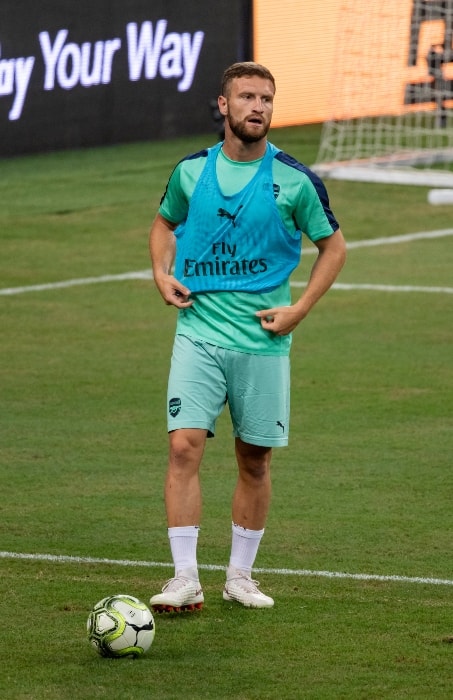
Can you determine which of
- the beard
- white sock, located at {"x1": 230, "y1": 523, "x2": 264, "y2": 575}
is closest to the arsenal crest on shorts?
white sock, located at {"x1": 230, "y1": 523, "x2": 264, "y2": 575}

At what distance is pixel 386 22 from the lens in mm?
22516

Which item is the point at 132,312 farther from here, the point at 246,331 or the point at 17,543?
the point at 246,331

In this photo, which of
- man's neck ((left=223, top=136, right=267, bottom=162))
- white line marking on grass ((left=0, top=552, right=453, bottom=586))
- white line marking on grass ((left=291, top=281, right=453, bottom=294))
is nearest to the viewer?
man's neck ((left=223, top=136, right=267, bottom=162))

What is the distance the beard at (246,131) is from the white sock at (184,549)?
1.53m

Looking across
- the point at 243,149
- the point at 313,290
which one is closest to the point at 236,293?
the point at 313,290

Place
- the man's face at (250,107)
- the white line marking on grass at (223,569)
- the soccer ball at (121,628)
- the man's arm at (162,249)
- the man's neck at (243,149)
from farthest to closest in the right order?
the white line marking on grass at (223,569)
the man's arm at (162,249)
the man's neck at (243,149)
the man's face at (250,107)
the soccer ball at (121,628)

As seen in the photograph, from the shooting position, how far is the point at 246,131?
652 cm

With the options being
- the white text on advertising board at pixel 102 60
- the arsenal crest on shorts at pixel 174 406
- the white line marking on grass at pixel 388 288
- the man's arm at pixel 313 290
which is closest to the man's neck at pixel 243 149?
the man's arm at pixel 313 290

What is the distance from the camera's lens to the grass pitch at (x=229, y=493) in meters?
6.06

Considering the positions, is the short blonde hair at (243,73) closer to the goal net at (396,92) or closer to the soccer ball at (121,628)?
the soccer ball at (121,628)

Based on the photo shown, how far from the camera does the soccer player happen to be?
6.59 m

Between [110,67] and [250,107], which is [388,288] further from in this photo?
[110,67]

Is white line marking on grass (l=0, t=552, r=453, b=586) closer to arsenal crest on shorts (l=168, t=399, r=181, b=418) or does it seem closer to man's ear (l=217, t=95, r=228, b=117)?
arsenal crest on shorts (l=168, t=399, r=181, b=418)

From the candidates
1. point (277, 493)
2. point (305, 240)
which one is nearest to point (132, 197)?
point (305, 240)
